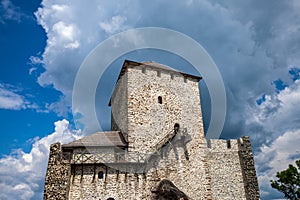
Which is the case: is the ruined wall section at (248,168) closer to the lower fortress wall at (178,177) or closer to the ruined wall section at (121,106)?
the lower fortress wall at (178,177)

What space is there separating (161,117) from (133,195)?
6.03m

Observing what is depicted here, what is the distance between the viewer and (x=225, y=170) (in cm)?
1827

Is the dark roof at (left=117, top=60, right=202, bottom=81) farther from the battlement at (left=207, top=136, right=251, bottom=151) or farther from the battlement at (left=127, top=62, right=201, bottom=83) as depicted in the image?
the battlement at (left=207, top=136, right=251, bottom=151)

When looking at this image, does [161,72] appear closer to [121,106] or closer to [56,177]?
[121,106]

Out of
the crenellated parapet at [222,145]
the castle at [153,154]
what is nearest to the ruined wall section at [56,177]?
the castle at [153,154]

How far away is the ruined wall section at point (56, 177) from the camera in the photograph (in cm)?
1355

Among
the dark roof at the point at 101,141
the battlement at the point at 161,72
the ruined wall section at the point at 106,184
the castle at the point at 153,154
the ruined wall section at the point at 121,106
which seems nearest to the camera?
the ruined wall section at the point at 106,184

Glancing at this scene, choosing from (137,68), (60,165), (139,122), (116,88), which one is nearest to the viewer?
(60,165)

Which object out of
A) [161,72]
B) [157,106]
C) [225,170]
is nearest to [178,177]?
[225,170]

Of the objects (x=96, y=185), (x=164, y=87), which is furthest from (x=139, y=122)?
(x=96, y=185)

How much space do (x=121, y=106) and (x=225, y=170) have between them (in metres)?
9.69

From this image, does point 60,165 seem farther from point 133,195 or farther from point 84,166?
point 133,195

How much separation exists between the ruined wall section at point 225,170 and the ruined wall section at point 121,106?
7077 mm

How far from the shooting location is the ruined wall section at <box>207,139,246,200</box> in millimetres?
17534
